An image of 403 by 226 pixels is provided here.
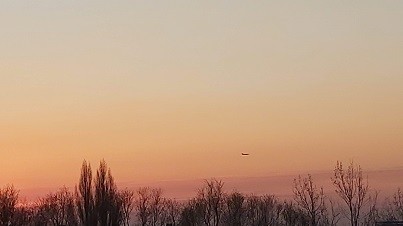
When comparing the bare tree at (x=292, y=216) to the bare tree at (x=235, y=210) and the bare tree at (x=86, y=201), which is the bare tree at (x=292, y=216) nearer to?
the bare tree at (x=235, y=210)

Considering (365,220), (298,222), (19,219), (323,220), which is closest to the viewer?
(365,220)

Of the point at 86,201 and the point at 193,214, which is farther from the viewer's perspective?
the point at 193,214

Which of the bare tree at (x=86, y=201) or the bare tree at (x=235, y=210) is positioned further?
the bare tree at (x=235, y=210)

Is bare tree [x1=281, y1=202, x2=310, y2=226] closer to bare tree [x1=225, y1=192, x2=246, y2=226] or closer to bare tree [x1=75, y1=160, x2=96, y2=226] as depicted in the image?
bare tree [x1=225, y1=192, x2=246, y2=226]

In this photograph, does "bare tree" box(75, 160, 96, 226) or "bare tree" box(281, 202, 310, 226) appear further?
"bare tree" box(281, 202, 310, 226)

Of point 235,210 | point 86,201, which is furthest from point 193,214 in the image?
point 86,201

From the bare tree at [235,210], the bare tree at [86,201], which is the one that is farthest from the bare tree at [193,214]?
the bare tree at [86,201]

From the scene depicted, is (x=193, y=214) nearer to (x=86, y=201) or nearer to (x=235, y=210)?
(x=235, y=210)

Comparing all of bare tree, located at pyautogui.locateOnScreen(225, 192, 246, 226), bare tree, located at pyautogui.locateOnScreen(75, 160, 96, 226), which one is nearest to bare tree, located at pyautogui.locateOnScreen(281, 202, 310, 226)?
bare tree, located at pyautogui.locateOnScreen(225, 192, 246, 226)

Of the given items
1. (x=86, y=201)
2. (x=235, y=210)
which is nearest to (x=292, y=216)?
(x=235, y=210)

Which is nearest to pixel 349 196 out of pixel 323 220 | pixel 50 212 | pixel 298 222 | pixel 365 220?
pixel 365 220

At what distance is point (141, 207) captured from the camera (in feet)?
297

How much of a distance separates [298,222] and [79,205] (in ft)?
109

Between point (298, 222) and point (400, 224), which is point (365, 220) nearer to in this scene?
point (400, 224)
